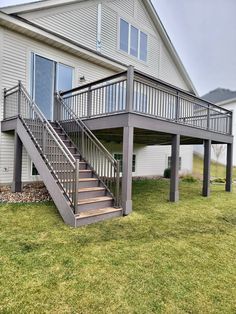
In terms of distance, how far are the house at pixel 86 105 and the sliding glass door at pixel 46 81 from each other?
1.4 inches

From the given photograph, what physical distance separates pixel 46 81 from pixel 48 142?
3.35m

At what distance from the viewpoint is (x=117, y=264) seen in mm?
3420

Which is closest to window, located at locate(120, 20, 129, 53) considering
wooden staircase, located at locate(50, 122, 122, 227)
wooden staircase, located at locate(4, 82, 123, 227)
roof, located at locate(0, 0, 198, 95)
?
roof, located at locate(0, 0, 198, 95)

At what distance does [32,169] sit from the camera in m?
8.51

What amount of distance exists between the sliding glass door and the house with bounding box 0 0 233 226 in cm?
4

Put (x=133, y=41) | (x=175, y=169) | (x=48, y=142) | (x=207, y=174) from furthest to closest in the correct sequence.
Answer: (x=133, y=41) → (x=207, y=174) → (x=175, y=169) → (x=48, y=142)

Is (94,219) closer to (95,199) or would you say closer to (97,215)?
(97,215)

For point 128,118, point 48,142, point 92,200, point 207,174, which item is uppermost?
point 128,118

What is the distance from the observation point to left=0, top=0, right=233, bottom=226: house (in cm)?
574

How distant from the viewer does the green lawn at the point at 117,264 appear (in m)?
→ 2.59

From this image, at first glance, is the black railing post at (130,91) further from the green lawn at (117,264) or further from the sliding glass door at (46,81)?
the sliding glass door at (46,81)

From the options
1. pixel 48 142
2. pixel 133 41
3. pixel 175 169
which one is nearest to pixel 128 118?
pixel 48 142

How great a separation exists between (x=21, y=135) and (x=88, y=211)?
3.15m

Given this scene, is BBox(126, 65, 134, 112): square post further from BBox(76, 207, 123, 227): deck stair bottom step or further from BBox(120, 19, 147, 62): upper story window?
BBox(120, 19, 147, 62): upper story window
